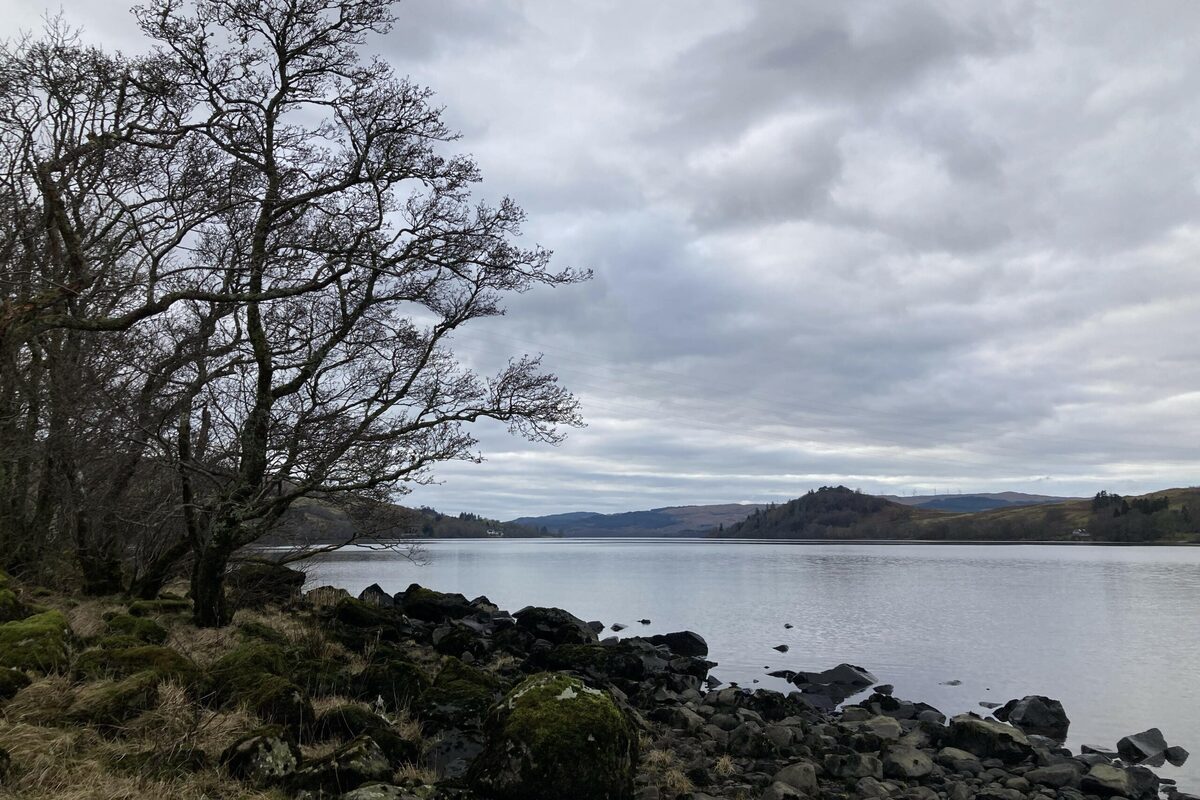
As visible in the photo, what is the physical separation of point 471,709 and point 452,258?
840 cm

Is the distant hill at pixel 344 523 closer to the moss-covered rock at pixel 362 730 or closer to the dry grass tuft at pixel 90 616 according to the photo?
the dry grass tuft at pixel 90 616

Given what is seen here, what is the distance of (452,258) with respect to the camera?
15.7 m

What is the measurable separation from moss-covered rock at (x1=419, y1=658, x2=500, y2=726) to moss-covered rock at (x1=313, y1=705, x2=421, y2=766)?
131 centimetres

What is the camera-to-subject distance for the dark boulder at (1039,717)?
1791 centimetres

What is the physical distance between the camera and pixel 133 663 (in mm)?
10047

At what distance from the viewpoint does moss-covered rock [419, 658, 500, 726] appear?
1154 centimetres

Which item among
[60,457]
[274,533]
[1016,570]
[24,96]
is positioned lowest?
[1016,570]

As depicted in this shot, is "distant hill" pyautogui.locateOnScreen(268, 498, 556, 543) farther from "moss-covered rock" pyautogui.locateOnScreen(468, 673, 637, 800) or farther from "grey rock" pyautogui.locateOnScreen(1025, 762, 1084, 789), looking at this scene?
"grey rock" pyautogui.locateOnScreen(1025, 762, 1084, 789)

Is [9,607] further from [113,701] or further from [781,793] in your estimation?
[781,793]

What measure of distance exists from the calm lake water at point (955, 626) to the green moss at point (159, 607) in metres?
7.46

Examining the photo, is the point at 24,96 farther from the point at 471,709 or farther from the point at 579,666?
the point at 579,666

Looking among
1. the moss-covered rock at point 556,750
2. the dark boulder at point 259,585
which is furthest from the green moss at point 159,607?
the moss-covered rock at point 556,750

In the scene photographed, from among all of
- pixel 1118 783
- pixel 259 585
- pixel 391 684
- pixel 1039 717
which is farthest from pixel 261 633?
pixel 1039 717

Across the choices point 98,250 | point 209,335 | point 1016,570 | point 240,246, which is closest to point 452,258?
point 240,246
